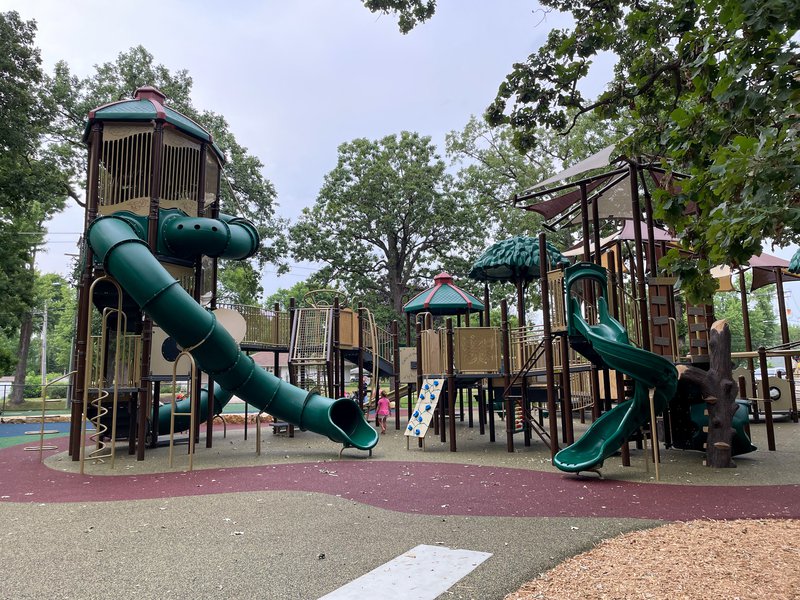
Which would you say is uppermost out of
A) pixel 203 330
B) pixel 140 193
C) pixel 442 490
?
pixel 140 193

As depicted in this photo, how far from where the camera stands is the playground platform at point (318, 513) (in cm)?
434

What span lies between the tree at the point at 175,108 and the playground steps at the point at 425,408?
14840 millimetres

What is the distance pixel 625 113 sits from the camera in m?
22.9

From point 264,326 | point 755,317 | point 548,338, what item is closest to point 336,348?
point 264,326

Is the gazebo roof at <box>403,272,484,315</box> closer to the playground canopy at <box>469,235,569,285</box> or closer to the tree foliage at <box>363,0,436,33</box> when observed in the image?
the playground canopy at <box>469,235,569,285</box>

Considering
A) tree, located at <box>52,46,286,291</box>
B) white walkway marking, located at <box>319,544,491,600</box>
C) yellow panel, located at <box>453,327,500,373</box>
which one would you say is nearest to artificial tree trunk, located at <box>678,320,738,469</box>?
yellow panel, located at <box>453,327,500,373</box>

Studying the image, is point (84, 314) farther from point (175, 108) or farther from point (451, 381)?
point (175, 108)

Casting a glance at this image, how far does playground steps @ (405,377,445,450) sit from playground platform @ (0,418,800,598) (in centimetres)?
125

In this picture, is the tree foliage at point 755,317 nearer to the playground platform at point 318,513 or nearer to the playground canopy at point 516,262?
the playground canopy at point 516,262

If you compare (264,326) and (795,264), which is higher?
(795,264)

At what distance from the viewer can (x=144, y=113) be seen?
502 inches

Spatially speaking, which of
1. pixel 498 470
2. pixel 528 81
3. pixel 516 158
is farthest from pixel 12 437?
pixel 516 158

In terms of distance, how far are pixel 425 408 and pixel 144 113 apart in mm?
9102

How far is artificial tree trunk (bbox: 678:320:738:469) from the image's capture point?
9883mm
